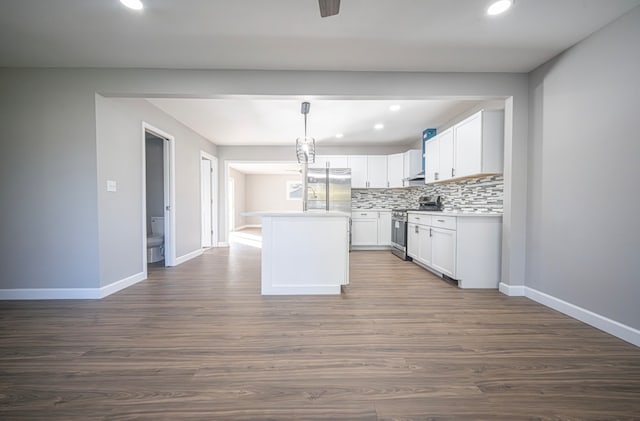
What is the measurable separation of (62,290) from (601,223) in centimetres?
498

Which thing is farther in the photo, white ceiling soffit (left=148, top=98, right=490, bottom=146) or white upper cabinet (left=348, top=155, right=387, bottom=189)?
white upper cabinet (left=348, top=155, right=387, bottom=189)

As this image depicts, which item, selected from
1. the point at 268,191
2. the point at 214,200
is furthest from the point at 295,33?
the point at 268,191

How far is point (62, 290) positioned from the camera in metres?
2.71

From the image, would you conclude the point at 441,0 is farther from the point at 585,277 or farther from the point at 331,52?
the point at 585,277

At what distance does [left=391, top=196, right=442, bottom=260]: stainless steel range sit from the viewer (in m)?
4.54

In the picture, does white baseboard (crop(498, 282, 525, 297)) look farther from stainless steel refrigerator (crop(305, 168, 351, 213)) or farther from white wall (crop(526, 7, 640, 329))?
stainless steel refrigerator (crop(305, 168, 351, 213))

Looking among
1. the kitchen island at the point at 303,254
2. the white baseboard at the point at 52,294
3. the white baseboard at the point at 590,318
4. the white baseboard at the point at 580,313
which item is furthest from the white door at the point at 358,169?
the white baseboard at the point at 52,294

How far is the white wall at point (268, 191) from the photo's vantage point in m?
11.2

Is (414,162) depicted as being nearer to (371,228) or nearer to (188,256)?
(371,228)

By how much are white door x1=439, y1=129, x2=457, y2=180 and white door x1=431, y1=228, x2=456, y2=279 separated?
0.84 meters

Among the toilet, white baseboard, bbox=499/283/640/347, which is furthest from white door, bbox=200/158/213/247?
white baseboard, bbox=499/283/640/347

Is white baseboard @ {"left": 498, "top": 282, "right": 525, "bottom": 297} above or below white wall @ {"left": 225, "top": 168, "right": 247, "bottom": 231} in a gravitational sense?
below

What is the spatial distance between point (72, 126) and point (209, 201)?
3.39 meters

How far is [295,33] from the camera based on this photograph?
6.83 ft
